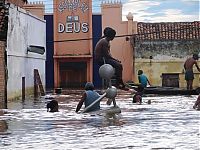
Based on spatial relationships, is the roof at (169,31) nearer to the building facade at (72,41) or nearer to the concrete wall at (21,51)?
the building facade at (72,41)

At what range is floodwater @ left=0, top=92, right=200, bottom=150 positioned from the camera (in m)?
9.20

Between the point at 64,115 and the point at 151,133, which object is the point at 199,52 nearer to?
the point at 64,115

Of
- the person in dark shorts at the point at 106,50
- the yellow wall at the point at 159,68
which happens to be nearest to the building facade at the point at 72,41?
the yellow wall at the point at 159,68

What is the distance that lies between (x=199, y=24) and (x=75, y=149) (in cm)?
4055

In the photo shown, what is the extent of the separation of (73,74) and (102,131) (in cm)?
3566

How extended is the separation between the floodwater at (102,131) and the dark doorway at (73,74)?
102 feet

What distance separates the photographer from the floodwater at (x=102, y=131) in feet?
30.2

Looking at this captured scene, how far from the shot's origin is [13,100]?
83.8ft


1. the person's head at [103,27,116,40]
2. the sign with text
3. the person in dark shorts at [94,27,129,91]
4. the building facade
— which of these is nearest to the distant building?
the building facade

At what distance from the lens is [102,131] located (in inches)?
441

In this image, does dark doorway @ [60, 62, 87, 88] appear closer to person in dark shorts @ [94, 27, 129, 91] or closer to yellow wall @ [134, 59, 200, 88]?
yellow wall @ [134, 59, 200, 88]

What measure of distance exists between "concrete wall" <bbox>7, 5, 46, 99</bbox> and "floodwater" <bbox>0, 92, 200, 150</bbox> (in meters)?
11.2

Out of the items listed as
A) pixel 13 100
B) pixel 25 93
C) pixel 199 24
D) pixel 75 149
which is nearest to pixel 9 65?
pixel 13 100

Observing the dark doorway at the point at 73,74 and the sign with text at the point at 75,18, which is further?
the dark doorway at the point at 73,74
